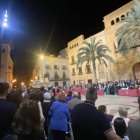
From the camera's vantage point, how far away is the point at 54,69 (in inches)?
2224

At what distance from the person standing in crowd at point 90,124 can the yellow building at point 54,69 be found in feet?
166

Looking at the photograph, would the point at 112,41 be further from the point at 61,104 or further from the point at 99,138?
the point at 99,138

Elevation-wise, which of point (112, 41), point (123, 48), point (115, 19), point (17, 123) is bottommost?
point (17, 123)

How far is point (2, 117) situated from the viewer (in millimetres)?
2914

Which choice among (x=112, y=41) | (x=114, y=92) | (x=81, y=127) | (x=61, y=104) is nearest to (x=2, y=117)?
(x=81, y=127)

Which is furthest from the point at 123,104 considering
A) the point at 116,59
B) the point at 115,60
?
the point at 115,60

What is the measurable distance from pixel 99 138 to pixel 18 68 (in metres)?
84.4

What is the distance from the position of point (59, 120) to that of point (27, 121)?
96.5 inches

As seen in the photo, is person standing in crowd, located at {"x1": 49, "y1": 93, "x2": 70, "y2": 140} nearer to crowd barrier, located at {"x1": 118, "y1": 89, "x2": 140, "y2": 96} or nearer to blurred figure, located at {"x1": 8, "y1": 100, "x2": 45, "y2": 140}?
blurred figure, located at {"x1": 8, "y1": 100, "x2": 45, "y2": 140}

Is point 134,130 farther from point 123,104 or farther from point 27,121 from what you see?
point 123,104

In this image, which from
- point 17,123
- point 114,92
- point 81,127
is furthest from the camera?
point 114,92

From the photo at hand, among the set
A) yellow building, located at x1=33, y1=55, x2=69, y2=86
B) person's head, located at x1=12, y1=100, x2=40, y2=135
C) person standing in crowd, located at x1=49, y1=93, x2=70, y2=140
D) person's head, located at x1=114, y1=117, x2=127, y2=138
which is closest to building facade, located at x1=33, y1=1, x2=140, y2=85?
yellow building, located at x1=33, y1=55, x2=69, y2=86

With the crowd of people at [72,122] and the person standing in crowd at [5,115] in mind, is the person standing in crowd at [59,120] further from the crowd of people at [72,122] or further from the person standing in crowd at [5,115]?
the person standing in crowd at [5,115]

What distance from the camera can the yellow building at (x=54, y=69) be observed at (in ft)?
179
